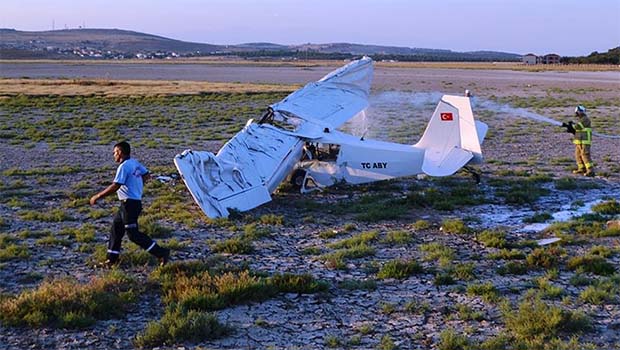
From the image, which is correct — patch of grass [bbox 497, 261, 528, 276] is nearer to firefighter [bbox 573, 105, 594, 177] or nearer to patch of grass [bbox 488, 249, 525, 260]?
patch of grass [bbox 488, 249, 525, 260]

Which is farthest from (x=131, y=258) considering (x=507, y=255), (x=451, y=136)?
(x=451, y=136)

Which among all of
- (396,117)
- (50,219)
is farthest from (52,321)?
(396,117)

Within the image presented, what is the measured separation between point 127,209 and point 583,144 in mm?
11338

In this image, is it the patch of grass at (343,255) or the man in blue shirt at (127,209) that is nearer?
the man in blue shirt at (127,209)

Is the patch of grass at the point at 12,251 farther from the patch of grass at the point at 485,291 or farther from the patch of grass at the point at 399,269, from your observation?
the patch of grass at the point at 485,291

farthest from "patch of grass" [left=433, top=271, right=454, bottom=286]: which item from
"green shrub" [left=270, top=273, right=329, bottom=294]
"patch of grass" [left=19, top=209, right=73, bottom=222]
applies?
"patch of grass" [left=19, top=209, right=73, bottom=222]

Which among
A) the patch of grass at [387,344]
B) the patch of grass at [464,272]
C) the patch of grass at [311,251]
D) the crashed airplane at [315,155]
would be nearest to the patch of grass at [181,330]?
the patch of grass at [387,344]

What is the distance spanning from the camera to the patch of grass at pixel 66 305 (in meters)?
6.60

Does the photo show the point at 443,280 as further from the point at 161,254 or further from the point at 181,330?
the point at 161,254

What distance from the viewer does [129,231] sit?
28.3 ft

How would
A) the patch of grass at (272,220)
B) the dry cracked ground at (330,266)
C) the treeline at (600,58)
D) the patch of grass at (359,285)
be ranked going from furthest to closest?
the treeline at (600,58) < the patch of grass at (272,220) < the patch of grass at (359,285) < the dry cracked ground at (330,266)

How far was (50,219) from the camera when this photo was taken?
11.6 m

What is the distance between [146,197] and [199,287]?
21.7 feet

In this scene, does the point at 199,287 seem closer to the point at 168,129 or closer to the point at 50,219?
the point at 50,219
